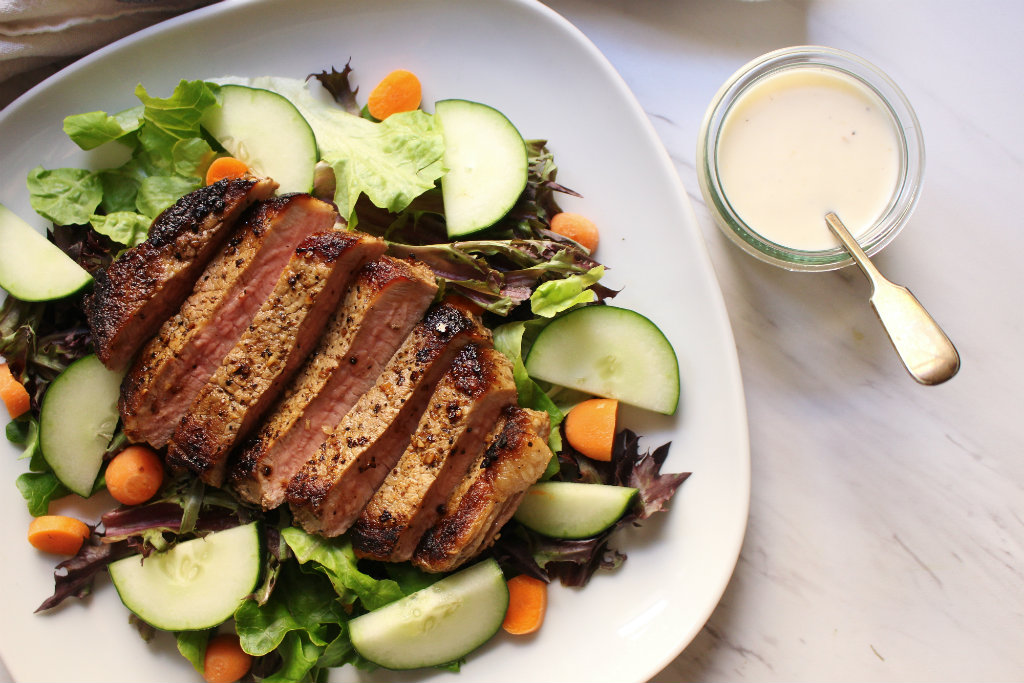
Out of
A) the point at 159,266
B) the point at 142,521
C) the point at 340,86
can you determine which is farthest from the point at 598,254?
the point at 142,521

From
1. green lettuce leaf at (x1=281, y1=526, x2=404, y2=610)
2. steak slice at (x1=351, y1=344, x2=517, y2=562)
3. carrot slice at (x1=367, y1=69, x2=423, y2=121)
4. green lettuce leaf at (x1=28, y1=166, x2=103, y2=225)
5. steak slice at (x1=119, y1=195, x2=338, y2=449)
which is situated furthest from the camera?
carrot slice at (x1=367, y1=69, x2=423, y2=121)

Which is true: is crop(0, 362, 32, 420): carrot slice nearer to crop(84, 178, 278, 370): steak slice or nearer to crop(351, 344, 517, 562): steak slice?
crop(84, 178, 278, 370): steak slice

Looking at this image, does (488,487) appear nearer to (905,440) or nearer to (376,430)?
(376,430)

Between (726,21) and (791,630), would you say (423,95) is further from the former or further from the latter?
(791,630)

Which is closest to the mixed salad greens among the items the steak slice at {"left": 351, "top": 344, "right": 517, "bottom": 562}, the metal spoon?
the steak slice at {"left": 351, "top": 344, "right": 517, "bottom": 562}

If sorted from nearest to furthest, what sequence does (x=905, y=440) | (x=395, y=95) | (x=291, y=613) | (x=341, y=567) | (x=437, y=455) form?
1. (x=437, y=455)
2. (x=341, y=567)
3. (x=291, y=613)
4. (x=395, y=95)
5. (x=905, y=440)

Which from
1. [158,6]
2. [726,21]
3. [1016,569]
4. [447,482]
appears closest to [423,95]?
[158,6]
